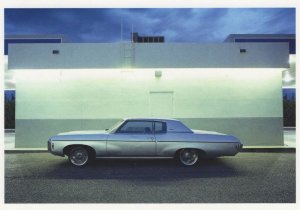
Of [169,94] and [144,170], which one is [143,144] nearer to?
[144,170]

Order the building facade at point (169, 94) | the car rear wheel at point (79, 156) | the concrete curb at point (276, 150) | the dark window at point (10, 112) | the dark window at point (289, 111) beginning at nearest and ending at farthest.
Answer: the car rear wheel at point (79, 156), the concrete curb at point (276, 150), the building facade at point (169, 94), the dark window at point (289, 111), the dark window at point (10, 112)

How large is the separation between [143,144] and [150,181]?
5.27ft

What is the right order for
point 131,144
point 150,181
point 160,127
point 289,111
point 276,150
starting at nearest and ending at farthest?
point 150,181 → point 131,144 → point 160,127 → point 276,150 → point 289,111

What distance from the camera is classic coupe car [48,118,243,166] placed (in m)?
7.86

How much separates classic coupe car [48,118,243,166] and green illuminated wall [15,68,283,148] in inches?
134

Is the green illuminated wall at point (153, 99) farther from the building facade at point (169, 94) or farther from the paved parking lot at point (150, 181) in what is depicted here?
the paved parking lot at point (150, 181)

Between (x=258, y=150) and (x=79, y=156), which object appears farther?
(x=258, y=150)

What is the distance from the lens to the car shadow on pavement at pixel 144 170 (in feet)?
22.5

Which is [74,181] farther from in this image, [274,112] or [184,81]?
[274,112]

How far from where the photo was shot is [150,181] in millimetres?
6391

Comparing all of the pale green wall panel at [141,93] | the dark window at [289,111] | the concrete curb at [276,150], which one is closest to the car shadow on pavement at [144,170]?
the concrete curb at [276,150]

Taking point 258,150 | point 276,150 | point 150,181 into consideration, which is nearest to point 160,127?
point 150,181

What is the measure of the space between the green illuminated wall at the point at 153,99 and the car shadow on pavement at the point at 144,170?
9.42 ft
